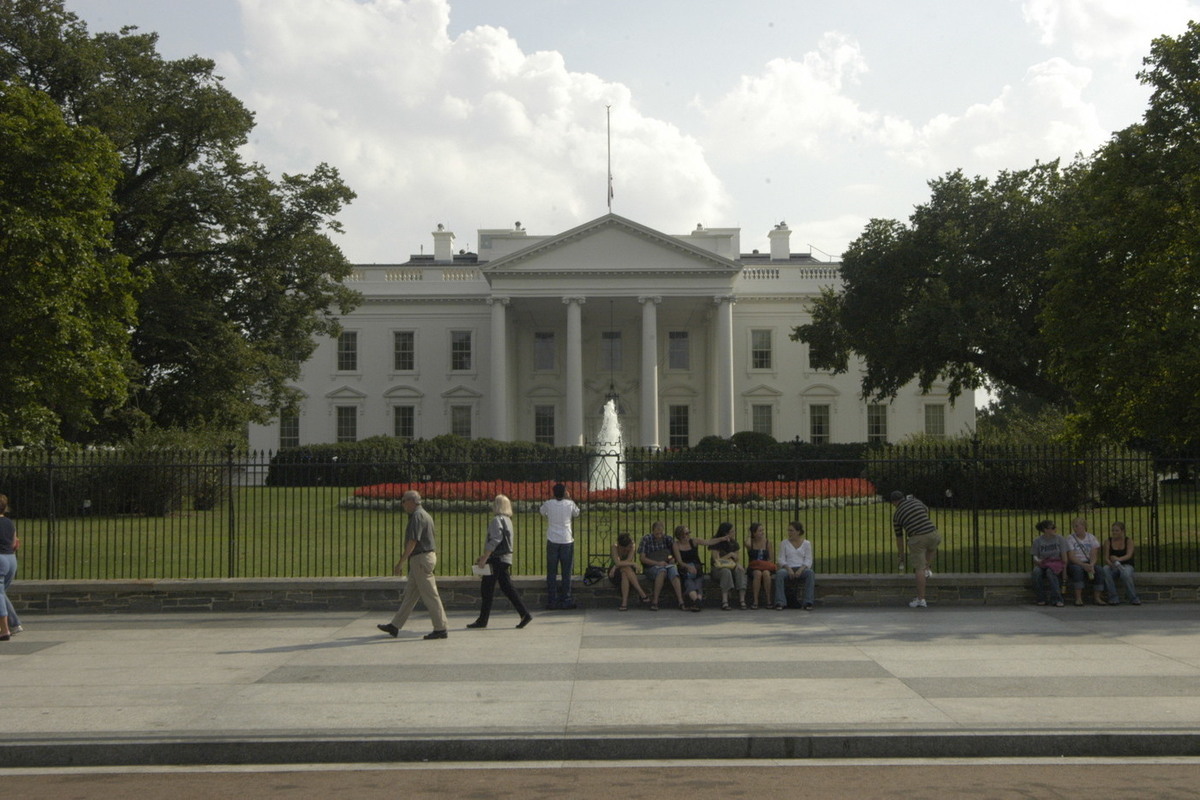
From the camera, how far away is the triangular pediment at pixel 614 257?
53.8 m

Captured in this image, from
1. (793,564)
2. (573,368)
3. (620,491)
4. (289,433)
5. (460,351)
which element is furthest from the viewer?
(460,351)

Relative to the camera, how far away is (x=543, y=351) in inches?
2393

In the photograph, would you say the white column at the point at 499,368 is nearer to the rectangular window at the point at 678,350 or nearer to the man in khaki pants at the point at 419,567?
the rectangular window at the point at 678,350

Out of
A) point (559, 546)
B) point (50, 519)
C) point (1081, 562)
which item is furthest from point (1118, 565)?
point (50, 519)

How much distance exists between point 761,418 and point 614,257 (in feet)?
41.2

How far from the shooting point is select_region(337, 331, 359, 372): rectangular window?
6025cm

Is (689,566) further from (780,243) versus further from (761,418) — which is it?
(780,243)

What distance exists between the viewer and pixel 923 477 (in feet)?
93.5

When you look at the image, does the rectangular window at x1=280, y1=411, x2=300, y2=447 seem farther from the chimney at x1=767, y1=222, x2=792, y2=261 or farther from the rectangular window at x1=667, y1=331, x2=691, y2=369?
the chimney at x1=767, y1=222, x2=792, y2=261

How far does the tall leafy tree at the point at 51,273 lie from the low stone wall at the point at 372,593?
7713 millimetres

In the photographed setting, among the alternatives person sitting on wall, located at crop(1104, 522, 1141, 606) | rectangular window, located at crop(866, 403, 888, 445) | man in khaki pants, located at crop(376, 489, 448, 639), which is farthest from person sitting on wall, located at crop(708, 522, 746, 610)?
rectangular window, located at crop(866, 403, 888, 445)

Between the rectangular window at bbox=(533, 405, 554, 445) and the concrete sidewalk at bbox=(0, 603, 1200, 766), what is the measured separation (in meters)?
45.9

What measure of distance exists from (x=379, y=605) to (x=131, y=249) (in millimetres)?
23397

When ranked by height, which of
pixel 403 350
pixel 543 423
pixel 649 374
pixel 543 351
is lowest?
pixel 543 423
